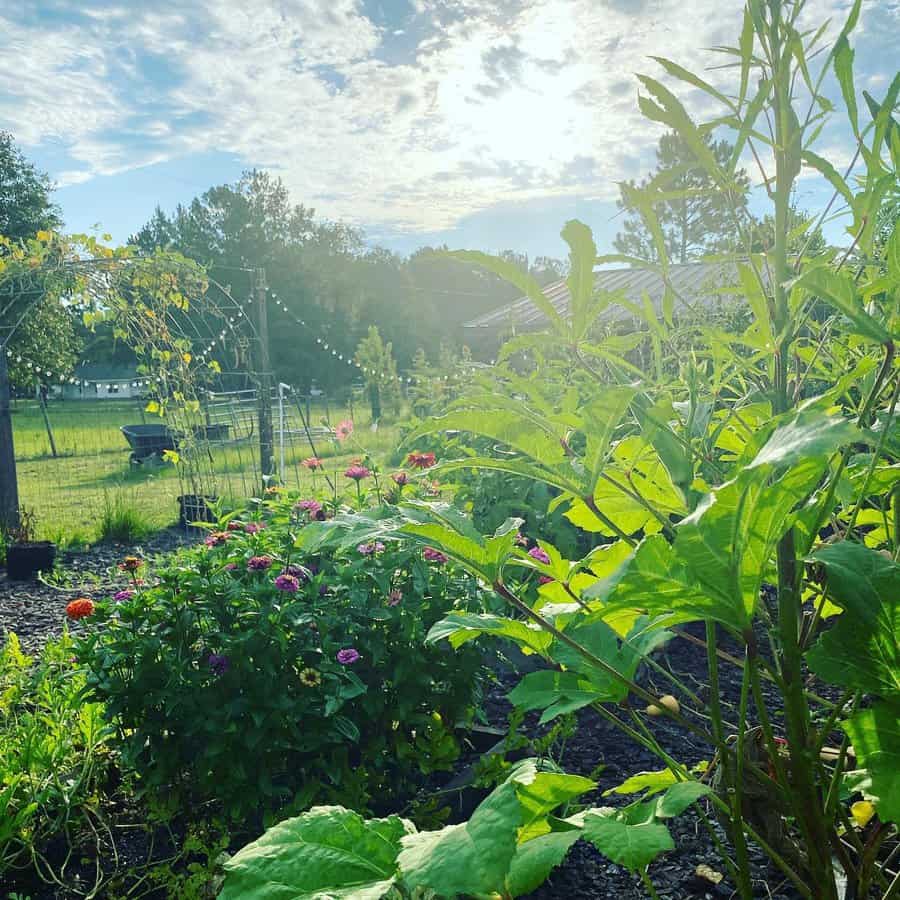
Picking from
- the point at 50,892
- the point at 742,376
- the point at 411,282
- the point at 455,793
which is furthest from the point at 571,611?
the point at 411,282

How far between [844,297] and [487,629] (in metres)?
0.46

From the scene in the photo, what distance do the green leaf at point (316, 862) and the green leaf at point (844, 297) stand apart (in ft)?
2.08

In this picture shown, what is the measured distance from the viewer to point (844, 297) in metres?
0.64

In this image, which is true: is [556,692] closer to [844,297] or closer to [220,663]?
[844,297]

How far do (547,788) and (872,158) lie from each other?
0.71 meters

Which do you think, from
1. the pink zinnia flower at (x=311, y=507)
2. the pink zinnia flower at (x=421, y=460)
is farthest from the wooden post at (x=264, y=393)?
the pink zinnia flower at (x=311, y=507)

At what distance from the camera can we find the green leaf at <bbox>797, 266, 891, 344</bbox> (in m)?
0.62

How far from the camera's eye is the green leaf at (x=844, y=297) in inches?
24.5

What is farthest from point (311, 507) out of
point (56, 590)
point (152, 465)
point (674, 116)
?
point (152, 465)

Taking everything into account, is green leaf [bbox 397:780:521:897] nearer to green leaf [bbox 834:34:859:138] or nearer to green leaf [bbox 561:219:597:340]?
green leaf [bbox 561:219:597:340]

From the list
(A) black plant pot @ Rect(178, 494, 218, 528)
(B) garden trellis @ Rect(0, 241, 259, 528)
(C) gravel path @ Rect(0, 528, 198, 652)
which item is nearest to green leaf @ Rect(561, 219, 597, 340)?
(C) gravel path @ Rect(0, 528, 198, 652)

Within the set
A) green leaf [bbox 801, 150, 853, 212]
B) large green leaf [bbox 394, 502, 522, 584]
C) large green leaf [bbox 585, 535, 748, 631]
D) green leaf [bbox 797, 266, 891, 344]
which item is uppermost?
green leaf [bbox 801, 150, 853, 212]

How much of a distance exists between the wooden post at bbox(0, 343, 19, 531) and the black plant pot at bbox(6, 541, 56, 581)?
2.92 ft

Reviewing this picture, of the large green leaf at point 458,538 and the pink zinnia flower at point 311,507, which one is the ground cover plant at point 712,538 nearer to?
the large green leaf at point 458,538
